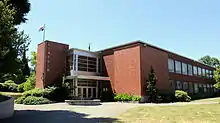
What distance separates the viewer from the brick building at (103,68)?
107 ft

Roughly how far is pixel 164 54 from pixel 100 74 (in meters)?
10.1

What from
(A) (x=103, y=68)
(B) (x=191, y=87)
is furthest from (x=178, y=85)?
(A) (x=103, y=68)

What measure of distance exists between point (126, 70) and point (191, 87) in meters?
19.5

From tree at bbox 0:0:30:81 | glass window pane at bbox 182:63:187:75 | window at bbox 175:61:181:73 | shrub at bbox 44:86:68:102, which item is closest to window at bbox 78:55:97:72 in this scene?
shrub at bbox 44:86:68:102

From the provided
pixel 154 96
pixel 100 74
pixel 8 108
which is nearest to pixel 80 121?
pixel 8 108

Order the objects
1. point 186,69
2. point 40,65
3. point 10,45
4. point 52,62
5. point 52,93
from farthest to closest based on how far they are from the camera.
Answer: point 186,69, point 40,65, point 52,62, point 52,93, point 10,45

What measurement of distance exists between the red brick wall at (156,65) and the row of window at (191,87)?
361 cm

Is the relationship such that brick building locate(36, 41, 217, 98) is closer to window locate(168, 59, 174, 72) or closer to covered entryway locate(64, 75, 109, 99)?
covered entryway locate(64, 75, 109, 99)

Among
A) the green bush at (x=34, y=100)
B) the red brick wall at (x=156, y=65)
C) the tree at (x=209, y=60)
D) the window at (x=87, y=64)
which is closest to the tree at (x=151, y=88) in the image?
the red brick wall at (x=156, y=65)

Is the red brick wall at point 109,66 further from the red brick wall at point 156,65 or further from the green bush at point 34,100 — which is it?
the green bush at point 34,100

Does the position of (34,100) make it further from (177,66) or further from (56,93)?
(177,66)

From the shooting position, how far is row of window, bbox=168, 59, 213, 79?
41.3 metres

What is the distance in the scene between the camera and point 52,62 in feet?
113

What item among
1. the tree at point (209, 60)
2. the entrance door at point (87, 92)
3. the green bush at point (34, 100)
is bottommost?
the green bush at point (34, 100)
